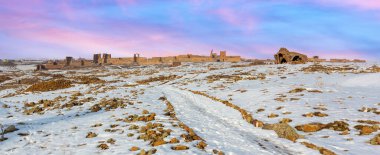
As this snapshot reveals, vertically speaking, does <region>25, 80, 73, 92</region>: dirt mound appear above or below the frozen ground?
below

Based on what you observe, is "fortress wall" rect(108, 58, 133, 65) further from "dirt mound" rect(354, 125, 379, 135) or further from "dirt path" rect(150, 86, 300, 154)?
"dirt mound" rect(354, 125, 379, 135)

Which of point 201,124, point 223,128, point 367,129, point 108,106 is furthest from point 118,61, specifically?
point 367,129

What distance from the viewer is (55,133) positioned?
14.7 meters

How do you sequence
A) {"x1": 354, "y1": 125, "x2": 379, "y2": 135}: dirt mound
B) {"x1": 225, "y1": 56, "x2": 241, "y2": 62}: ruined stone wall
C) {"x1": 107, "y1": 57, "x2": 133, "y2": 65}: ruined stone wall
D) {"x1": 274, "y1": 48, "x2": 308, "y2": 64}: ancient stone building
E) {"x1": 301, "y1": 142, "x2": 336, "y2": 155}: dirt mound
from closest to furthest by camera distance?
{"x1": 301, "y1": 142, "x2": 336, "y2": 155}: dirt mound, {"x1": 354, "y1": 125, "x2": 379, "y2": 135}: dirt mound, {"x1": 274, "y1": 48, "x2": 308, "y2": 64}: ancient stone building, {"x1": 225, "y1": 56, "x2": 241, "y2": 62}: ruined stone wall, {"x1": 107, "y1": 57, "x2": 133, "y2": 65}: ruined stone wall

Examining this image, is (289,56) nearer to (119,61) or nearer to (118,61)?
(119,61)

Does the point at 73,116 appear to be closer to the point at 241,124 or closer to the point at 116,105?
the point at 116,105

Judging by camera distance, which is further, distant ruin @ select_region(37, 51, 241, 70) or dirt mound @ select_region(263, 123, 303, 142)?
distant ruin @ select_region(37, 51, 241, 70)

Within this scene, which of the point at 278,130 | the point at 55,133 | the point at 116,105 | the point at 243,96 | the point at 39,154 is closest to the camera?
the point at 39,154

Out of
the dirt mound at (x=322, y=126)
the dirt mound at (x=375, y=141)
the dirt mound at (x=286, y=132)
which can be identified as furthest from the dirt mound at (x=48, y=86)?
the dirt mound at (x=375, y=141)

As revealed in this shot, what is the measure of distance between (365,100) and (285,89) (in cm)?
756

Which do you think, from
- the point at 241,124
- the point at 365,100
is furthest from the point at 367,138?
the point at 365,100

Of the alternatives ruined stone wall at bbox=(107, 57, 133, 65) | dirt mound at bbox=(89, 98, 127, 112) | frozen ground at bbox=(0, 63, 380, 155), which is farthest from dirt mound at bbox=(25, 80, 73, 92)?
ruined stone wall at bbox=(107, 57, 133, 65)

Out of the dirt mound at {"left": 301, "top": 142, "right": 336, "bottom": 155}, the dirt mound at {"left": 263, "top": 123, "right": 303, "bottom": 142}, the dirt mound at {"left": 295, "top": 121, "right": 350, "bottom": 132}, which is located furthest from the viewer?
the dirt mound at {"left": 295, "top": 121, "right": 350, "bottom": 132}

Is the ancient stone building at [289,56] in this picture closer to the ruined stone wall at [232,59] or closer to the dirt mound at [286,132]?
the dirt mound at [286,132]
